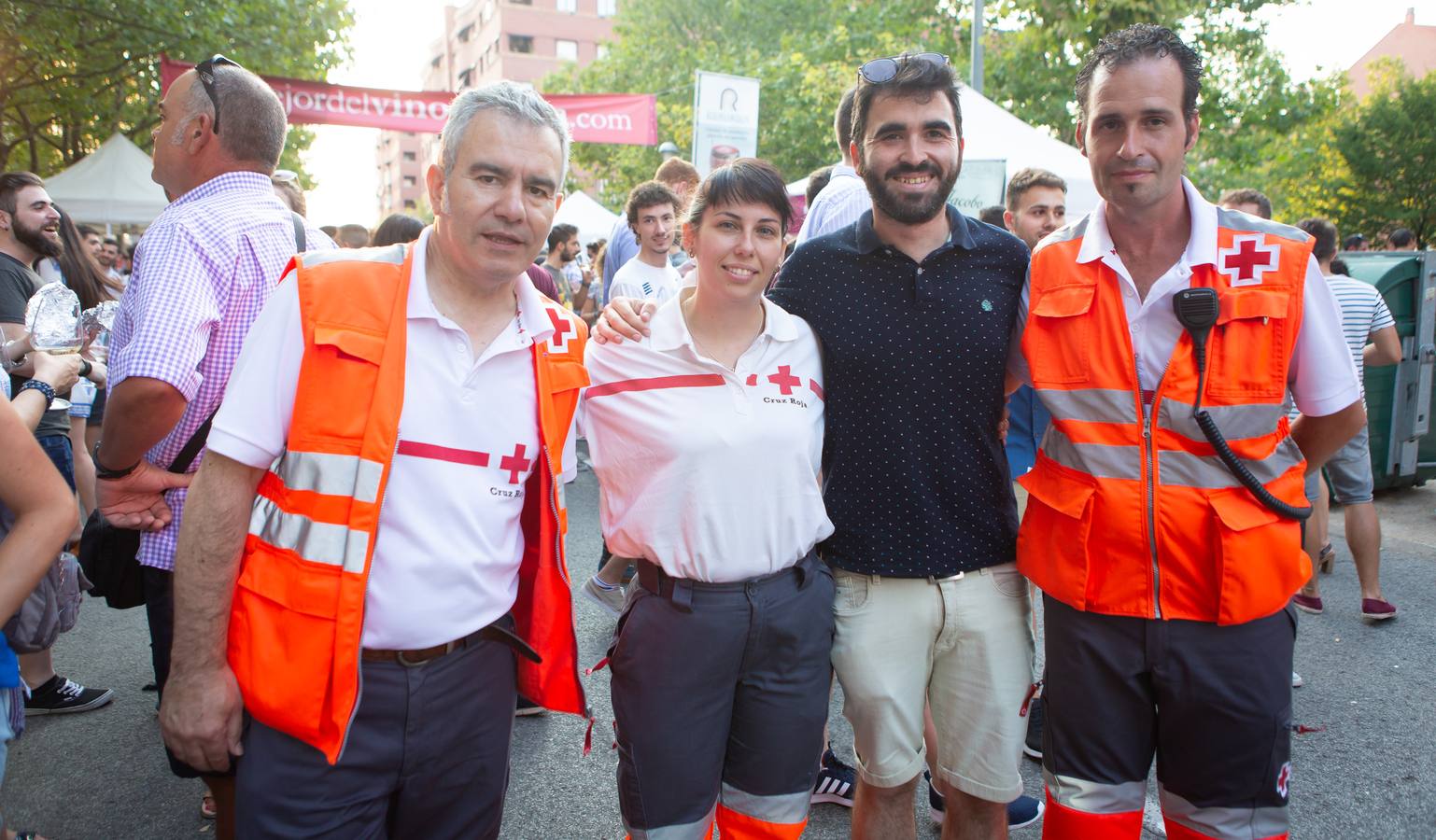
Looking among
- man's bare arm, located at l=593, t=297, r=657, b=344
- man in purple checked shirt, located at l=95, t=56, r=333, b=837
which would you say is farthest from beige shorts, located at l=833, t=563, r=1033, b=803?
man in purple checked shirt, located at l=95, t=56, r=333, b=837

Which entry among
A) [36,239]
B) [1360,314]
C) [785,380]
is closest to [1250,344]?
[785,380]

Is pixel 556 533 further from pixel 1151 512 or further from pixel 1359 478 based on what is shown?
pixel 1359 478

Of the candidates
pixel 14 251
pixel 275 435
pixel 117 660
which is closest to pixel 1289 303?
pixel 275 435

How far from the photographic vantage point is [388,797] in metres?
1.79

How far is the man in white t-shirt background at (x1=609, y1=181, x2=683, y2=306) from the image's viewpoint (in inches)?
222

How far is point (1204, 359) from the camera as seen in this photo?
204 centimetres

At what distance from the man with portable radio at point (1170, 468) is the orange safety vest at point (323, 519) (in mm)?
1544

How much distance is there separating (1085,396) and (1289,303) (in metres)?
0.48

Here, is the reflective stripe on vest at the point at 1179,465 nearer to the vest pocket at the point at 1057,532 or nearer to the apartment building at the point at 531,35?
the vest pocket at the point at 1057,532

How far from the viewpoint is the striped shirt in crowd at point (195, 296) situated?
6.84 ft

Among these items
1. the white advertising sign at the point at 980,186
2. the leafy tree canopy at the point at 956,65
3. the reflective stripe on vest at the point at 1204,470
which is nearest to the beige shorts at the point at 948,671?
the reflective stripe on vest at the point at 1204,470

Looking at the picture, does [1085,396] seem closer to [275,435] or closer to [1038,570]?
[1038,570]

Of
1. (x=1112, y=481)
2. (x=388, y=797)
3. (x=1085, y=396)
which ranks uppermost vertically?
(x=1085, y=396)

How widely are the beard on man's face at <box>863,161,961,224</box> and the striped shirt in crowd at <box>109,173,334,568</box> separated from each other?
1612 mm
